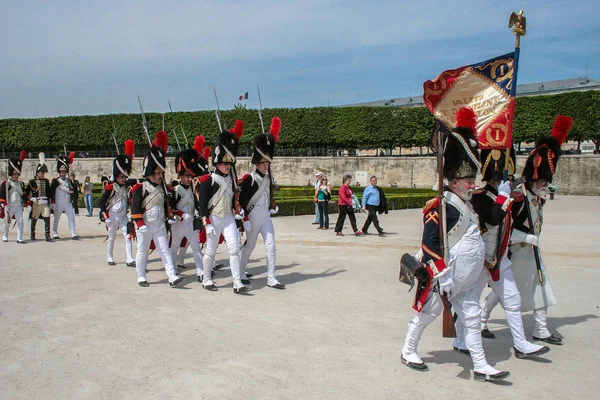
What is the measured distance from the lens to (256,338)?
6336 mm

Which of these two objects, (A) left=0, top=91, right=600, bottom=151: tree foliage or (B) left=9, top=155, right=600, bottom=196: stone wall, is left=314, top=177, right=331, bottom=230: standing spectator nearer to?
(B) left=9, top=155, right=600, bottom=196: stone wall

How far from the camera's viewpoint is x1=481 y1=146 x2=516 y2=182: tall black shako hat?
6.34 m

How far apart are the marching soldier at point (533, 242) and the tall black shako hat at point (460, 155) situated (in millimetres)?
1043

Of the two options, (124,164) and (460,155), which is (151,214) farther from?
(460,155)

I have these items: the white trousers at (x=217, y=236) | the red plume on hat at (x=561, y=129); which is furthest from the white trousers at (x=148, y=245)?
the red plume on hat at (x=561, y=129)

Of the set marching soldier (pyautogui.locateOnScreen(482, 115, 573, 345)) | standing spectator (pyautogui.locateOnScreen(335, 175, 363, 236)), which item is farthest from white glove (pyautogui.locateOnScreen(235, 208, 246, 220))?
standing spectator (pyautogui.locateOnScreen(335, 175, 363, 236))

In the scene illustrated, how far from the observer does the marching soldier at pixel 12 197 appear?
→ 47.9ft

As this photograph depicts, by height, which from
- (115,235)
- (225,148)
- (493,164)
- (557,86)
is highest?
(557,86)

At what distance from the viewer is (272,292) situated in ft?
28.6

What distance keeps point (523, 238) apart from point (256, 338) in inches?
120

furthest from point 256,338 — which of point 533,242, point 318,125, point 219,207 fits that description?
point 318,125

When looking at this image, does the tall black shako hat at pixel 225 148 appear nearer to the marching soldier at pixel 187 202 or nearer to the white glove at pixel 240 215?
the white glove at pixel 240 215

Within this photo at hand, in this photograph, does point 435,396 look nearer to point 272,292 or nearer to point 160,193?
point 272,292

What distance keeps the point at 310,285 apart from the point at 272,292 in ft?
2.38
